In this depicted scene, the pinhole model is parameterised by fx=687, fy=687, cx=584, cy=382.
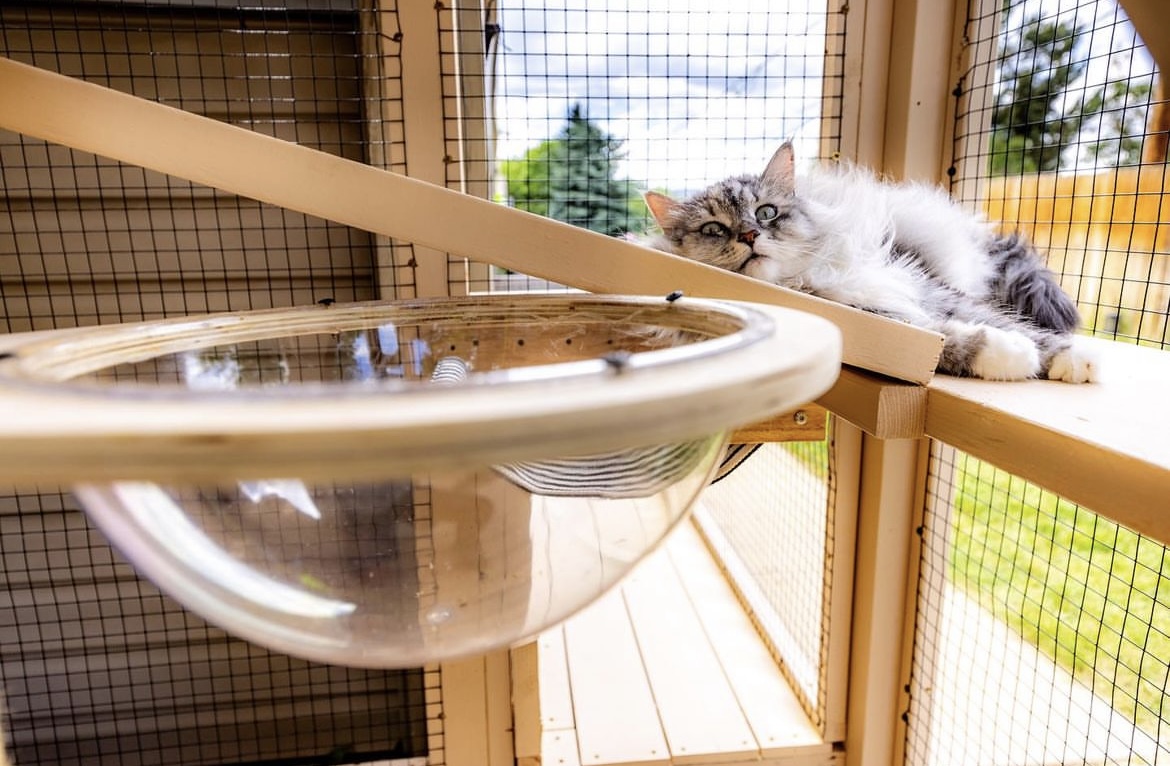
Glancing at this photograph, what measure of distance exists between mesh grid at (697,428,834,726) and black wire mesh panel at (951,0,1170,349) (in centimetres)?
53

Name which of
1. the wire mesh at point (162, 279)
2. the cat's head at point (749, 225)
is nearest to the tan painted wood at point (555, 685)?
the wire mesh at point (162, 279)

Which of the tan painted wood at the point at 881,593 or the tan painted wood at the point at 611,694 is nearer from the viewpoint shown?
the tan painted wood at the point at 881,593

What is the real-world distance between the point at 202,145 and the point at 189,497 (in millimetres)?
463

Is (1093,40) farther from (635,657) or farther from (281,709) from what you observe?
(281,709)

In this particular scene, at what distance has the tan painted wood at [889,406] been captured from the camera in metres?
0.71

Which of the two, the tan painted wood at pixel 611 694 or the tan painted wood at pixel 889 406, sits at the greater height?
the tan painted wood at pixel 889 406

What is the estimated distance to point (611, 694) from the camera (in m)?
1.51

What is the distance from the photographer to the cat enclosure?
3.60ft

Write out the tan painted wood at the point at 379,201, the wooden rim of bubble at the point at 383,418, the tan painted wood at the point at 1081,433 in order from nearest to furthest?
the wooden rim of bubble at the point at 383,418
the tan painted wood at the point at 1081,433
the tan painted wood at the point at 379,201

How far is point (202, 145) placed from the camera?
2.22 ft

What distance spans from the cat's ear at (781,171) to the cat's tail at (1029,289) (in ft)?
1.13

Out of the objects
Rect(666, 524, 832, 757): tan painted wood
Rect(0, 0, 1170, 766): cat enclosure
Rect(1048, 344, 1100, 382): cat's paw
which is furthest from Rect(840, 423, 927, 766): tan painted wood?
Rect(1048, 344, 1100, 382): cat's paw

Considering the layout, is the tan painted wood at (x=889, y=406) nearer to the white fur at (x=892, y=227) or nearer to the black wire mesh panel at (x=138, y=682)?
the white fur at (x=892, y=227)

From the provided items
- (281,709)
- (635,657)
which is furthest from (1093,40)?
(281,709)
